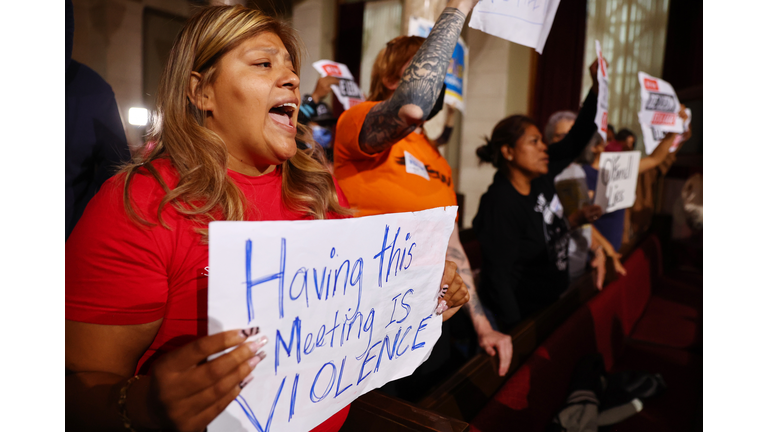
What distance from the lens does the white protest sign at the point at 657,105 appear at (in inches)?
101

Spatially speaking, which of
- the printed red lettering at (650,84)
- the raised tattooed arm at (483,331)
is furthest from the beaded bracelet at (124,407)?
→ the printed red lettering at (650,84)

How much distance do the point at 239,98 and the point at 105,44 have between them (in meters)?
5.27

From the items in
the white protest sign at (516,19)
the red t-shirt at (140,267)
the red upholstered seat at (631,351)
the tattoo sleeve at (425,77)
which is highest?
the white protest sign at (516,19)

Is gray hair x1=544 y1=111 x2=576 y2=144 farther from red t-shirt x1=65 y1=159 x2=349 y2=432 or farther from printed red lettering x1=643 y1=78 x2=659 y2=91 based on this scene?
red t-shirt x1=65 y1=159 x2=349 y2=432

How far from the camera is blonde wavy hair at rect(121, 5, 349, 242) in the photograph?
0.69 meters

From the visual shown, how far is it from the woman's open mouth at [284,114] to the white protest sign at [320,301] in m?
0.27

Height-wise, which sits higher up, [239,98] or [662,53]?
[662,53]

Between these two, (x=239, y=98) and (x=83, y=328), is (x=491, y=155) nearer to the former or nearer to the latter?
(x=239, y=98)

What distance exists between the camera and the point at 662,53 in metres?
6.22

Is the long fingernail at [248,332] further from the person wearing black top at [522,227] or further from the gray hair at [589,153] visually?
the gray hair at [589,153]

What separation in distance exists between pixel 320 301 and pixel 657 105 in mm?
2757

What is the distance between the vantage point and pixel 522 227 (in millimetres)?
1926

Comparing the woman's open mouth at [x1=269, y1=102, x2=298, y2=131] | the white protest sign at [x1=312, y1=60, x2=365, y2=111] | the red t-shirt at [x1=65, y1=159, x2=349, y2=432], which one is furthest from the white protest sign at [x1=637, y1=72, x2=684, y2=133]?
the red t-shirt at [x1=65, y1=159, x2=349, y2=432]

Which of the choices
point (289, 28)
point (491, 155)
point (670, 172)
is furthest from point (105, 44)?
point (670, 172)
